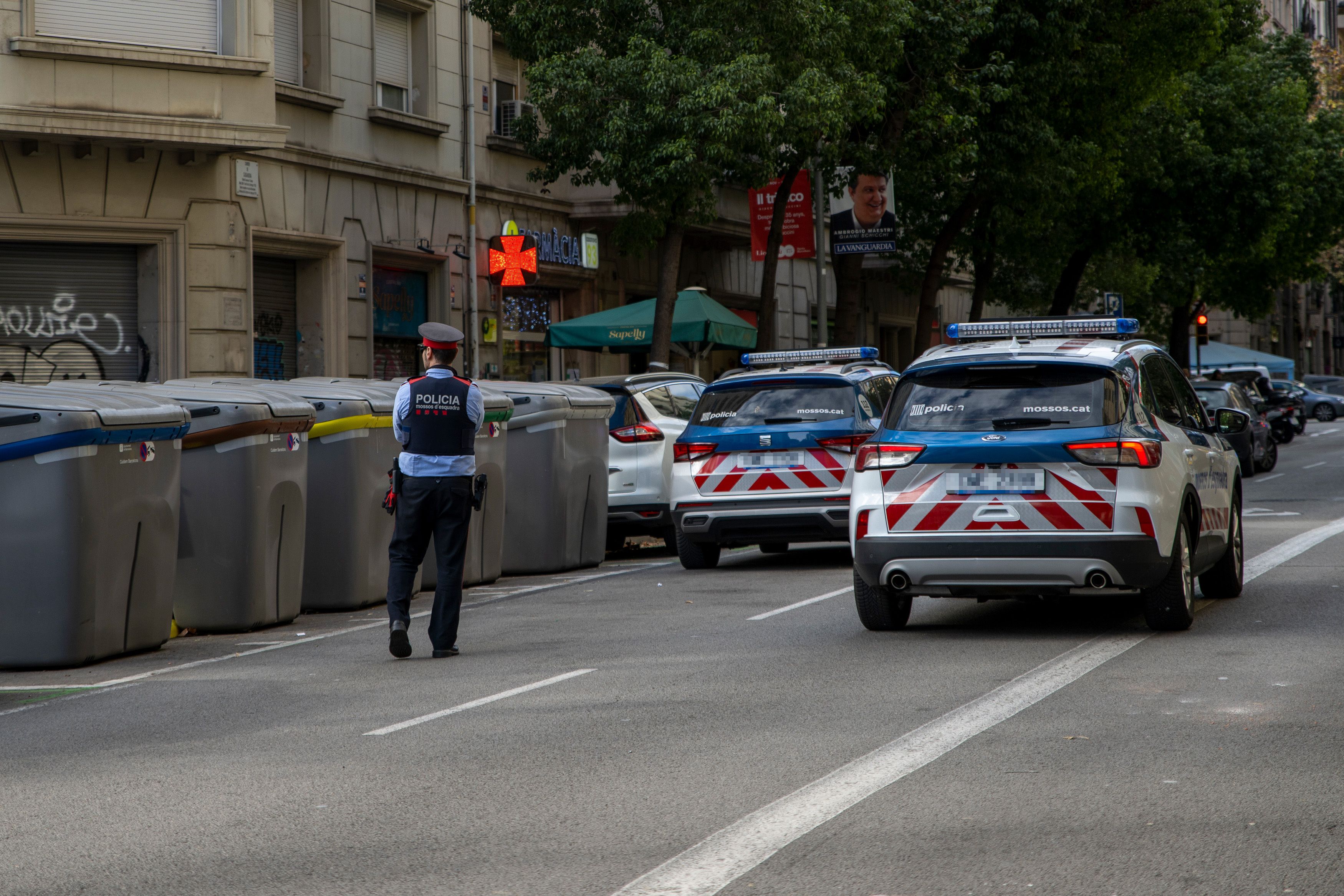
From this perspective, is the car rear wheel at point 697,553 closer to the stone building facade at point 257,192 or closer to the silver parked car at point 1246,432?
the stone building facade at point 257,192

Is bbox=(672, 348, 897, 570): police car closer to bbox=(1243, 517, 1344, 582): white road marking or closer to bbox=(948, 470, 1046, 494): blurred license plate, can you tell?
bbox=(1243, 517, 1344, 582): white road marking

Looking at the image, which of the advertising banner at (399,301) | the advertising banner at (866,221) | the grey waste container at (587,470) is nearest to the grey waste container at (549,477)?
the grey waste container at (587,470)

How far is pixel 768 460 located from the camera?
13.7 meters

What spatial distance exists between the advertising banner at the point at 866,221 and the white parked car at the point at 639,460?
10326mm

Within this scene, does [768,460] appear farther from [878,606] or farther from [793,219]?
[793,219]

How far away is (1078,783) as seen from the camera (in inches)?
A: 230

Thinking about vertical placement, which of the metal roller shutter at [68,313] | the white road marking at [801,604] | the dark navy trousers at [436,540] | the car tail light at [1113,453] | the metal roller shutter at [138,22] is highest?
the metal roller shutter at [138,22]

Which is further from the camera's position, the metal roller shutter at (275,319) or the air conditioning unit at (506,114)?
the air conditioning unit at (506,114)

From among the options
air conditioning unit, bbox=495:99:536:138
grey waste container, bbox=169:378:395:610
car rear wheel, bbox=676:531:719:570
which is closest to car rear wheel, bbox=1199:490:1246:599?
car rear wheel, bbox=676:531:719:570

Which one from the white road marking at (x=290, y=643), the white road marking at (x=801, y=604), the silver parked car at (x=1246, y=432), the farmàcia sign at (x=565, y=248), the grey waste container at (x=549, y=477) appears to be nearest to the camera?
the white road marking at (x=290, y=643)

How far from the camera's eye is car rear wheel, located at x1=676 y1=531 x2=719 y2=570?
559 inches

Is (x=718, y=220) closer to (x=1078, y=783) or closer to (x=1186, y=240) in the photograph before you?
(x=1186, y=240)

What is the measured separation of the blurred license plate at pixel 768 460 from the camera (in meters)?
13.6

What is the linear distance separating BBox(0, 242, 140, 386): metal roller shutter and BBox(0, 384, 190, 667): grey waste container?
392 inches
